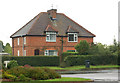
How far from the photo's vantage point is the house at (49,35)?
5571cm

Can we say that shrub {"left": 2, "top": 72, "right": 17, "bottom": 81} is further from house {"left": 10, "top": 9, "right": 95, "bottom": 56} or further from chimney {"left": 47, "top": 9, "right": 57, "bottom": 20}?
chimney {"left": 47, "top": 9, "right": 57, "bottom": 20}

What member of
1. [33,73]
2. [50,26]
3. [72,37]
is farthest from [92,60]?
[33,73]

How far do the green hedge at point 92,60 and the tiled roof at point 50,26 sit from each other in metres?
12.4

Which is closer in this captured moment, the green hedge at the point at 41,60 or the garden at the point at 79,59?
the garden at the point at 79,59

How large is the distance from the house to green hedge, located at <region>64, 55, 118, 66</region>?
9.35 m

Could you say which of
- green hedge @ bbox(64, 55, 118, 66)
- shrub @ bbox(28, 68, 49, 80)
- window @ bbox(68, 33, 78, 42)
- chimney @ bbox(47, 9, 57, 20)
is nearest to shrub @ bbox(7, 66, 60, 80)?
shrub @ bbox(28, 68, 49, 80)

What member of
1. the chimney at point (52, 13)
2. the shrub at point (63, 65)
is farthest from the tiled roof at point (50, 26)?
the shrub at point (63, 65)

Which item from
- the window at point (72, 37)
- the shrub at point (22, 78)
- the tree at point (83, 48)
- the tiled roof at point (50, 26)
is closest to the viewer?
the shrub at point (22, 78)

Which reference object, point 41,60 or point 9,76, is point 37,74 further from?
point 41,60

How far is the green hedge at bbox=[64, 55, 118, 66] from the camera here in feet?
148

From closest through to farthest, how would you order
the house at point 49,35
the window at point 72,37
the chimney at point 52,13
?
the house at point 49,35 < the window at point 72,37 < the chimney at point 52,13

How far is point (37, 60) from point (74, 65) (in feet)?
17.9

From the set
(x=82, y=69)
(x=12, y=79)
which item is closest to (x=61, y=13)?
(x=82, y=69)

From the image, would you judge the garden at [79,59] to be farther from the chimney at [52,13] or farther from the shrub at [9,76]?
the shrub at [9,76]
